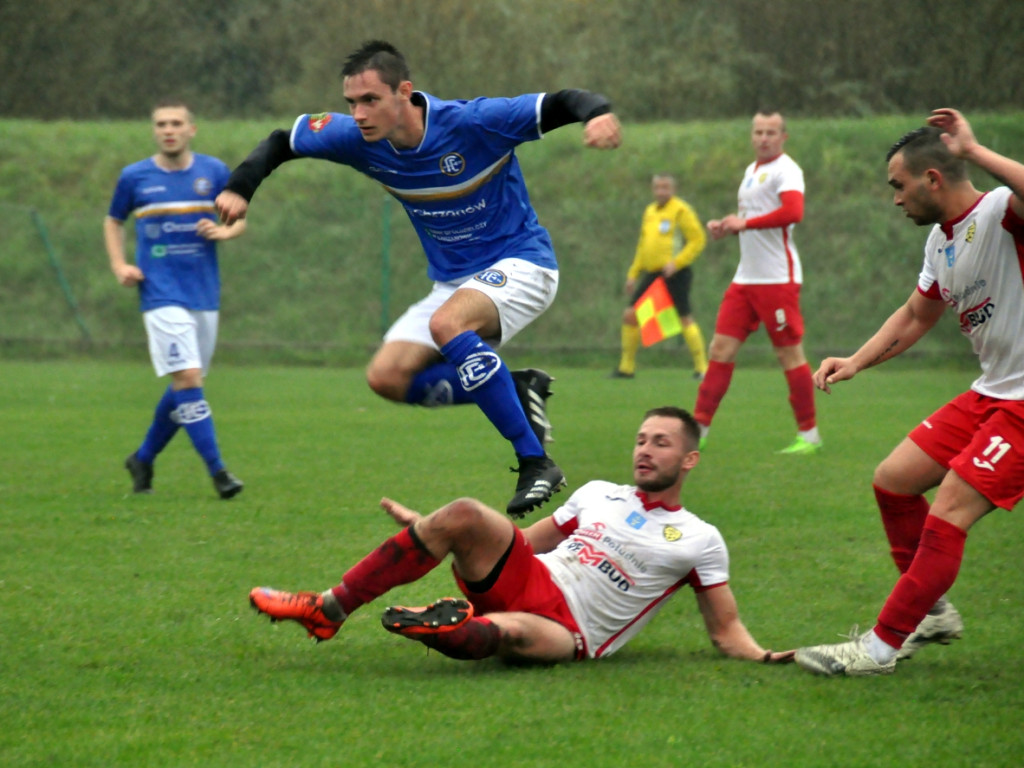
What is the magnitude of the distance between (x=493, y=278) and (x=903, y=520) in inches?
78.7

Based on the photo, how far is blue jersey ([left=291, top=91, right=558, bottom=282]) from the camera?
5.74 meters

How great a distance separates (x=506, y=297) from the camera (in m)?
5.77

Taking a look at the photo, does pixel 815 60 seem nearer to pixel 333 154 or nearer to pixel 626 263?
pixel 626 263

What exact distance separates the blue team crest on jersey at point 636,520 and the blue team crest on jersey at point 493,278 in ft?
4.34

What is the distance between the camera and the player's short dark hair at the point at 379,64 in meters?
5.61

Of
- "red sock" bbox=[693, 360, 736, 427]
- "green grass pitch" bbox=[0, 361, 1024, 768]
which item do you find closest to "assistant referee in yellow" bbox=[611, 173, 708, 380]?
"green grass pitch" bbox=[0, 361, 1024, 768]

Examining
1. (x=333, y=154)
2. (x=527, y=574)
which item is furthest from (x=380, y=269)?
(x=527, y=574)

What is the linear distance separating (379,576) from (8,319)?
60.0 ft

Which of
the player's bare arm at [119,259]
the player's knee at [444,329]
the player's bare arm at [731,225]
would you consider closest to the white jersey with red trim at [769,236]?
the player's bare arm at [731,225]

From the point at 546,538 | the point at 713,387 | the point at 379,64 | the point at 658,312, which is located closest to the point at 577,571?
the point at 546,538

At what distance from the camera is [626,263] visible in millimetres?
21672

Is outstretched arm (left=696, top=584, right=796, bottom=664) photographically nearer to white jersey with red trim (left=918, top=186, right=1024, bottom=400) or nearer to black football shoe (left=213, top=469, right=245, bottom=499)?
white jersey with red trim (left=918, top=186, right=1024, bottom=400)

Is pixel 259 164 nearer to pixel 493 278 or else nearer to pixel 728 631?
pixel 493 278

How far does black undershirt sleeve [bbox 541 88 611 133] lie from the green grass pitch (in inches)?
82.7
